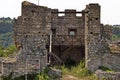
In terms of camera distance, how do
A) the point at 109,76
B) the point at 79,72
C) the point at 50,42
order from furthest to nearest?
the point at 50,42 < the point at 79,72 < the point at 109,76

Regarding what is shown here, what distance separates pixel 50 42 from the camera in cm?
2977

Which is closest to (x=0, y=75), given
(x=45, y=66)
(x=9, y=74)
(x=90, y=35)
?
(x=9, y=74)

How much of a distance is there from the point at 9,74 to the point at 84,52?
5530 millimetres

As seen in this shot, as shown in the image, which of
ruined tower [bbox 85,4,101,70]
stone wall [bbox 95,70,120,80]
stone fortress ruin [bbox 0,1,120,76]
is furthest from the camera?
ruined tower [bbox 85,4,101,70]

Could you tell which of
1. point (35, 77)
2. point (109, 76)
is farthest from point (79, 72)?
point (35, 77)

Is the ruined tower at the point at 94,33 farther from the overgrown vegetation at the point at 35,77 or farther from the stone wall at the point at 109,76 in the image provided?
the overgrown vegetation at the point at 35,77

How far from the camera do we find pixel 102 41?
94.0ft

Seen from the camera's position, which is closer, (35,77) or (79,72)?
(35,77)

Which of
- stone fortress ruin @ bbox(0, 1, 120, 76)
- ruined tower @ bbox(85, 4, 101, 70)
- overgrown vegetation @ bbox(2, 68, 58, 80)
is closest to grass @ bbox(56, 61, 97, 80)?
stone fortress ruin @ bbox(0, 1, 120, 76)

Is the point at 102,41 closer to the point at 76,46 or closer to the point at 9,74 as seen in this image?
the point at 76,46

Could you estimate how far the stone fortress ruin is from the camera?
27.4 metres

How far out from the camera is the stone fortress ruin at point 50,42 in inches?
1077

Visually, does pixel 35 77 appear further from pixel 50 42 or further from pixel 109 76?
pixel 109 76

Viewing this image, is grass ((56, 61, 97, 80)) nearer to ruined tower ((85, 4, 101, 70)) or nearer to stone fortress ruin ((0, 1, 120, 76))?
stone fortress ruin ((0, 1, 120, 76))
